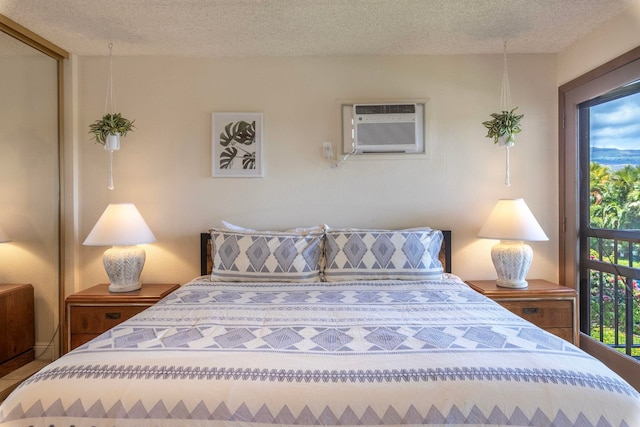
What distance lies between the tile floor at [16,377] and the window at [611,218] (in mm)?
3770

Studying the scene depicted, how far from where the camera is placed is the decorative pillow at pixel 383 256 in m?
2.26

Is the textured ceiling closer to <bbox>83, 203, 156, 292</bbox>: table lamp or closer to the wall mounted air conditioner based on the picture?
the wall mounted air conditioner

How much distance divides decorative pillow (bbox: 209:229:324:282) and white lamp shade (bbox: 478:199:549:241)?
1.18 m

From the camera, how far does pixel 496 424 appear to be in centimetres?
97

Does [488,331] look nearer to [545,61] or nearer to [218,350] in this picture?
[218,350]

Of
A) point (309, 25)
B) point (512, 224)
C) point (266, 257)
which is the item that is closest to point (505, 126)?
point (512, 224)

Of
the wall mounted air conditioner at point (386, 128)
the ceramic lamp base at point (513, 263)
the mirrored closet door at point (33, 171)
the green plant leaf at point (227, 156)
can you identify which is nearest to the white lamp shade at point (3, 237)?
the mirrored closet door at point (33, 171)

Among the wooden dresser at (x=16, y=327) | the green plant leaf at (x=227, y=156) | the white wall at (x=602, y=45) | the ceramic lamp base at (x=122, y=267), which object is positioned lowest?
the wooden dresser at (x=16, y=327)

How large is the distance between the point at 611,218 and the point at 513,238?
1.97 feet

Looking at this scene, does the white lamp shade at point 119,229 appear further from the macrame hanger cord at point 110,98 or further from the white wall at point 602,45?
the white wall at point 602,45

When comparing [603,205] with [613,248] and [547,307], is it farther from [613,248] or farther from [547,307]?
[547,307]

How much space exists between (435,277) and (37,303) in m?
2.76

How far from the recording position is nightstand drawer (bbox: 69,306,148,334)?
228 cm

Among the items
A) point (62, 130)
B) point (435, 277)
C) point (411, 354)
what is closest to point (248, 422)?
point (411, 354)
